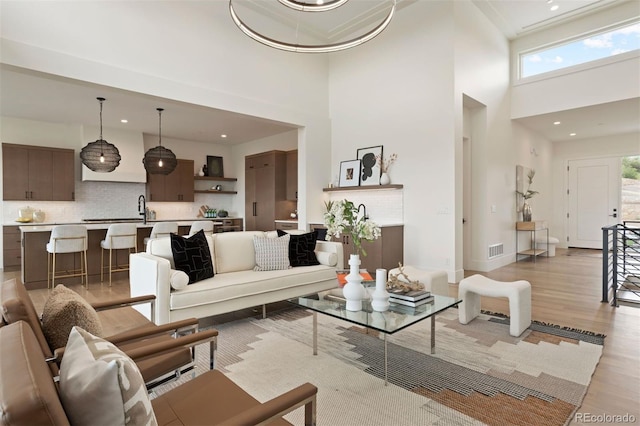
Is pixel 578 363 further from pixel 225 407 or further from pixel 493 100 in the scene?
pixel 493 100

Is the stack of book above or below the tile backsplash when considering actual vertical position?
below

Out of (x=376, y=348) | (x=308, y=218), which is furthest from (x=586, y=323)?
(x=308, y=218)

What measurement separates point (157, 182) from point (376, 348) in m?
7.62

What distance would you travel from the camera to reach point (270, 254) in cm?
384

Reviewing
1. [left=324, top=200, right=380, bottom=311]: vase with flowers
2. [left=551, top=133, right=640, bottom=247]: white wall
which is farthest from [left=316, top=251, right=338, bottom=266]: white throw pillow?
[left=551, top=133, right=640, bottom=247]: white wall

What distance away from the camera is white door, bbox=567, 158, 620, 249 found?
8.61m

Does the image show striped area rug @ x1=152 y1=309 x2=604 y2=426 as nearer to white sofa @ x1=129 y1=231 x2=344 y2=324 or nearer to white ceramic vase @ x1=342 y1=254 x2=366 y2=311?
white sofa @ x1=129 y1=231 x2=344 y2=324

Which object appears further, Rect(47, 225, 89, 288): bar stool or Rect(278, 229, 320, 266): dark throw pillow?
Rect(47, 225, 89, 288): bar stool

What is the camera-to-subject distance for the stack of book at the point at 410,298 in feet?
8.40

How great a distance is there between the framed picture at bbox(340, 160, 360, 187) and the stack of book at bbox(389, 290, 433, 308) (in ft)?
12.7

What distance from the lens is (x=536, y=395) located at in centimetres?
211

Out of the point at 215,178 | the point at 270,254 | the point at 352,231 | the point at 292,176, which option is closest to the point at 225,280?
the point at 270,254

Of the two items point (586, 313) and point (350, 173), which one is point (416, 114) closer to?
point (350, 173)

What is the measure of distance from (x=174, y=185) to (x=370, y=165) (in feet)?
17.7
